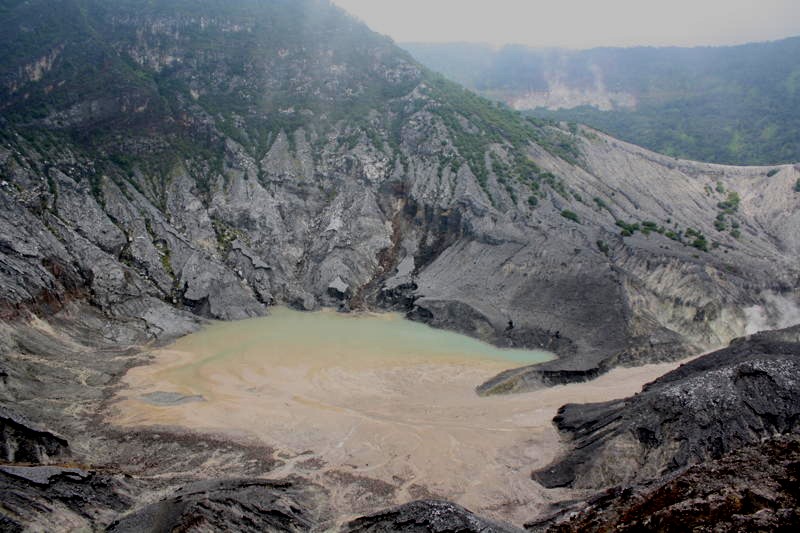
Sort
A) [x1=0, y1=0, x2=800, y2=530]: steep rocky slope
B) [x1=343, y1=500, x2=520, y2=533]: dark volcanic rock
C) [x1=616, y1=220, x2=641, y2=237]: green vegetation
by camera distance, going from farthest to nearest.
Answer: [x1=616, y1=220, x2=641, y2=237]: green vegetation, [x1=0, y1=0, x2=800, y2=530]: steep rocky slope, [x1=343, y1=500, x2=520, y2=533]: dark volcanic rock

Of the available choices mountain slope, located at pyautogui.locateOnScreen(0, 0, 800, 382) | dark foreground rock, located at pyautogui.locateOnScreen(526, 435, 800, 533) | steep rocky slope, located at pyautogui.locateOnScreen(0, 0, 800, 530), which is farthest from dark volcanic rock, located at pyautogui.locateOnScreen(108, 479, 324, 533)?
mountain slope, located at pyautogui.locateOnScreen(0, 0, 800, 382)

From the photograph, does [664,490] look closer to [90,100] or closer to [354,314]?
[354,314]

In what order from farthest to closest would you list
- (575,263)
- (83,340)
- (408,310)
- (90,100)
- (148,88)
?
(148,88)
(90,100)
(408,310)
(575,263)
(83,340)

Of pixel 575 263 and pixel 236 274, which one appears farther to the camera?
pixel 236 274

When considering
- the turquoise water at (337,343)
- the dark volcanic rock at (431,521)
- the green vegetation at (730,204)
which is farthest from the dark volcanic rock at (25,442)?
the green vegetation at (730,204)

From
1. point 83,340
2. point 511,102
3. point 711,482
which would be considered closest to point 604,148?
point 83,340

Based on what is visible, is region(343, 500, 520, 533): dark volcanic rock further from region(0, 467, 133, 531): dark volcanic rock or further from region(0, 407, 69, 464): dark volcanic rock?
region(0, 407, 69, 464): dark volcanic rock
